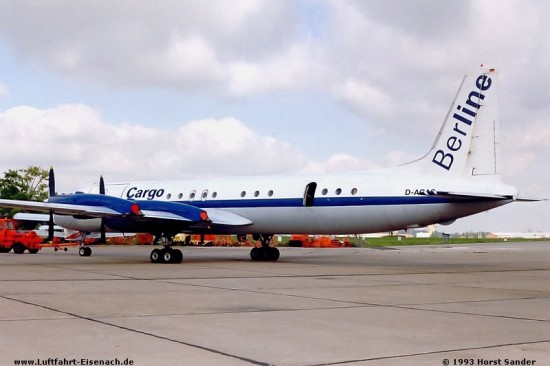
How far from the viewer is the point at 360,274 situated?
19844mm

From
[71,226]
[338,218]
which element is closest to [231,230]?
[338,218]

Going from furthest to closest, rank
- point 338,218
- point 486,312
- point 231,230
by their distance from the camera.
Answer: point 231,230 → point 338,218 → point 486,312

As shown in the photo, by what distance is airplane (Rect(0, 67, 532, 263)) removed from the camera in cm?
2145

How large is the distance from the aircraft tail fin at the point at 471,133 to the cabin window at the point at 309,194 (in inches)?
182

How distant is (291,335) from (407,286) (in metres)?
8.13

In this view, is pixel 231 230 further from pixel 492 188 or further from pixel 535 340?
pixel 535 340

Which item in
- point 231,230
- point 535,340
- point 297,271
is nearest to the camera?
point 535,340

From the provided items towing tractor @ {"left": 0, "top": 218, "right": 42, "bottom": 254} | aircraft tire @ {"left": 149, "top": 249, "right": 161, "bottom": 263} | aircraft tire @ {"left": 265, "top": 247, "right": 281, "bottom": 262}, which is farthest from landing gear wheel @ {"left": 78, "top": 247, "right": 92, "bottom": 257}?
aircraft tire @ {"left": 265, "top": 247, "right": 281, "bottom": 262}

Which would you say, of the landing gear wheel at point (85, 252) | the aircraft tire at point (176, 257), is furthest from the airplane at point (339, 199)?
the landing gear wheel at point (85, 252)

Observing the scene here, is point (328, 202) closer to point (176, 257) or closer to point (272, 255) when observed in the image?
point (272, 255)

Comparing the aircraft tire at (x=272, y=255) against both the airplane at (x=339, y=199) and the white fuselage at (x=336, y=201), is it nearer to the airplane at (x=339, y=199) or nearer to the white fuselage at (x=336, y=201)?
the airplane at (x=339, y=199)

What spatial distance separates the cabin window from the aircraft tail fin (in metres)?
4.62

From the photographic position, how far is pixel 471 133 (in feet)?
71.2

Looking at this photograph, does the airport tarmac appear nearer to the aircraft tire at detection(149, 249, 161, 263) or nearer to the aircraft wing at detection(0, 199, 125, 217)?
the aircraft wing at detection(0, 199, 125, 217)
